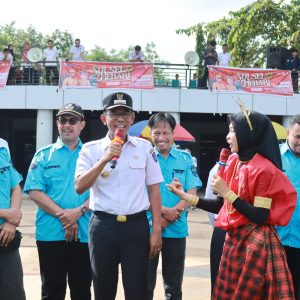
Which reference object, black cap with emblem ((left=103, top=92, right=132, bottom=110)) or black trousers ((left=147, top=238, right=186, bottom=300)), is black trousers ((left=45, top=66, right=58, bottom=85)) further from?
black cap with emblem ((left=103, top=92, right=132, bottom=110))

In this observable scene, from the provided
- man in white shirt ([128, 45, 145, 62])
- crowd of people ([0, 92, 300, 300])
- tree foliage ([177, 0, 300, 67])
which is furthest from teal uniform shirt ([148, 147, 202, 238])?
tree foliage ([177, 0, 300, 67])

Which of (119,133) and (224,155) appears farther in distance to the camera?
(224,155)

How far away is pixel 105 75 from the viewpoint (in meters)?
15.2

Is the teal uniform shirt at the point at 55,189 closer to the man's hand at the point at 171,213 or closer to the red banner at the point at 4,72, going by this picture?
the man's hand at the point at 171,213

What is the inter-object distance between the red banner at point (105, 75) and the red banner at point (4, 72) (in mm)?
1949

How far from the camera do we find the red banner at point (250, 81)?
50.1 feet

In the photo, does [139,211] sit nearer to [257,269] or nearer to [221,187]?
[221,187]

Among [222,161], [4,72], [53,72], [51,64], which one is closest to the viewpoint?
[222,161]

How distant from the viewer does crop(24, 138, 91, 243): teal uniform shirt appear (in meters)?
4.00

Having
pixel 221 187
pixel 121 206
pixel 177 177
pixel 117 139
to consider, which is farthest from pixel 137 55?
pixel 221 187

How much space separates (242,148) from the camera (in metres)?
3.10

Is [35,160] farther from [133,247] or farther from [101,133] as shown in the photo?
[101,133]

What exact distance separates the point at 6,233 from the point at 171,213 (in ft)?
4.85

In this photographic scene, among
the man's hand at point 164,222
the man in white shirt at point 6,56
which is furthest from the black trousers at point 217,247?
the man in white shirt at point 6,56
